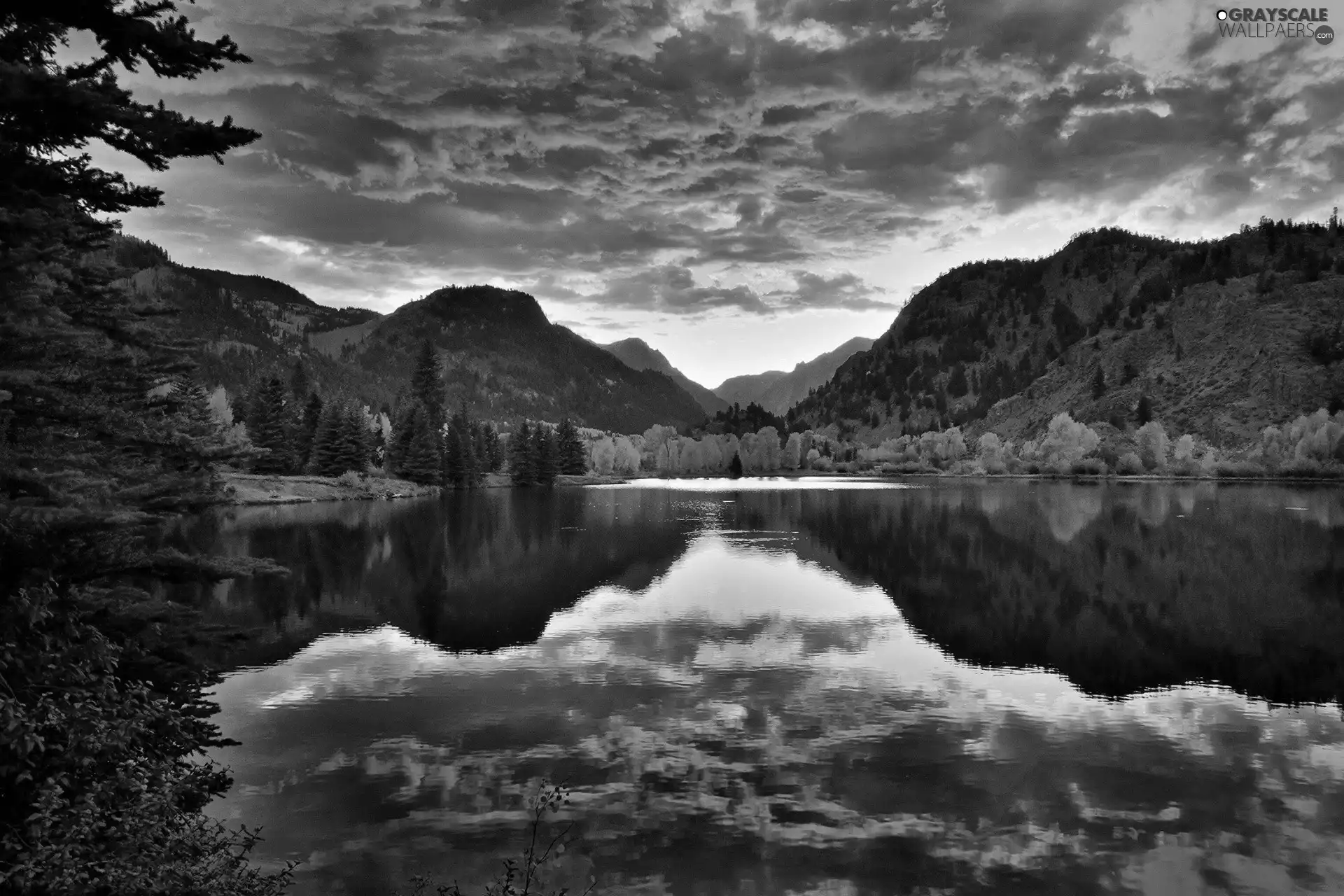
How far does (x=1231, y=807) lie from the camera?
18.1 meters

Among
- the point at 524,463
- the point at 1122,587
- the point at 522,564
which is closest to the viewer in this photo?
the point at 1122,587

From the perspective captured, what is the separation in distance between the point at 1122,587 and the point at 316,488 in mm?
117584

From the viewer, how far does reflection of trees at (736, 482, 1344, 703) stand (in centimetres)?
3120

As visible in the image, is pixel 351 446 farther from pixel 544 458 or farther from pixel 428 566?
pixel 428 566

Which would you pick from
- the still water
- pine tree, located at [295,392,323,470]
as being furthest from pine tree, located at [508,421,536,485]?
the still water

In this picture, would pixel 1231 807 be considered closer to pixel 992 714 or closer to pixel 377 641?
pixel 992 714

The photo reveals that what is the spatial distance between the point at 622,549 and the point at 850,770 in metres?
47.9

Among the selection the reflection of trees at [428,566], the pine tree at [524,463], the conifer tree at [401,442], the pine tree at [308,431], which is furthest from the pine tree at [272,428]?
the pine tree at [524,463]

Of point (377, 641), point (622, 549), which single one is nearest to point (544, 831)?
point (377, 641)

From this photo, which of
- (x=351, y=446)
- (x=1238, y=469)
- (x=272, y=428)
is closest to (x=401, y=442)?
(x=351, y=446)

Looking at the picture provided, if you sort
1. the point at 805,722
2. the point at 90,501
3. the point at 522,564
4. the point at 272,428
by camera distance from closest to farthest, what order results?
the point at 90,501
the point at 805,722
the point at 522,564
the point at 272,428

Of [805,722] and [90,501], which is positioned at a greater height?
[90,501]

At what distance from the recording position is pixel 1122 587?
47.4m

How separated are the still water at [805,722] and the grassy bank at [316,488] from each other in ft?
215
